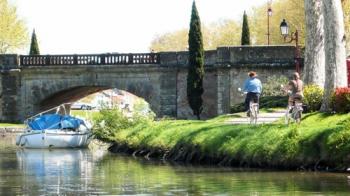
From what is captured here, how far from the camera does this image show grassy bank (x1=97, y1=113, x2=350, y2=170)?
23938 millimetres

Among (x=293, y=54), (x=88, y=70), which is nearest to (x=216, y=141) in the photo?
(x=293, y=54)

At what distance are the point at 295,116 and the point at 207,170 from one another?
14.1ft

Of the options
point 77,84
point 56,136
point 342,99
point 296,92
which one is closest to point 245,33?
point 77,84

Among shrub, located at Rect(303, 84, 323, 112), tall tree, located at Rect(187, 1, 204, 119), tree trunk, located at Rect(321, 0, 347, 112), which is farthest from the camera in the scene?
tall tree, located at Rect(187, 1, 204, 119)

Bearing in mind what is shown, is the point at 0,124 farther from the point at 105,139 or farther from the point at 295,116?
the point at 295,116

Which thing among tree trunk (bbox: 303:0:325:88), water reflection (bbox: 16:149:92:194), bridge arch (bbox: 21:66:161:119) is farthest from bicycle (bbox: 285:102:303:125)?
bridge arch (bbox: 21:66:161:119)

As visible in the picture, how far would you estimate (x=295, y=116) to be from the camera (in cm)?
2894

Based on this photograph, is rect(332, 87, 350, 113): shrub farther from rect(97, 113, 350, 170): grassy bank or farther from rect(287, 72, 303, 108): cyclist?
rect(287, 72, 303, 108): cyclist

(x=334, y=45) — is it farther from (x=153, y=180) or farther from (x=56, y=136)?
(x=56, y=136)

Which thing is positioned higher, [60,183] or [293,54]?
[293,54]

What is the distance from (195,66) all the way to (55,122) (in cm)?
1325

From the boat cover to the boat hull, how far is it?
3.06 ft

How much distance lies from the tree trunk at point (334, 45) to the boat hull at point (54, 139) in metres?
17.0

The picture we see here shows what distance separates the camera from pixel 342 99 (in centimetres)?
2986
